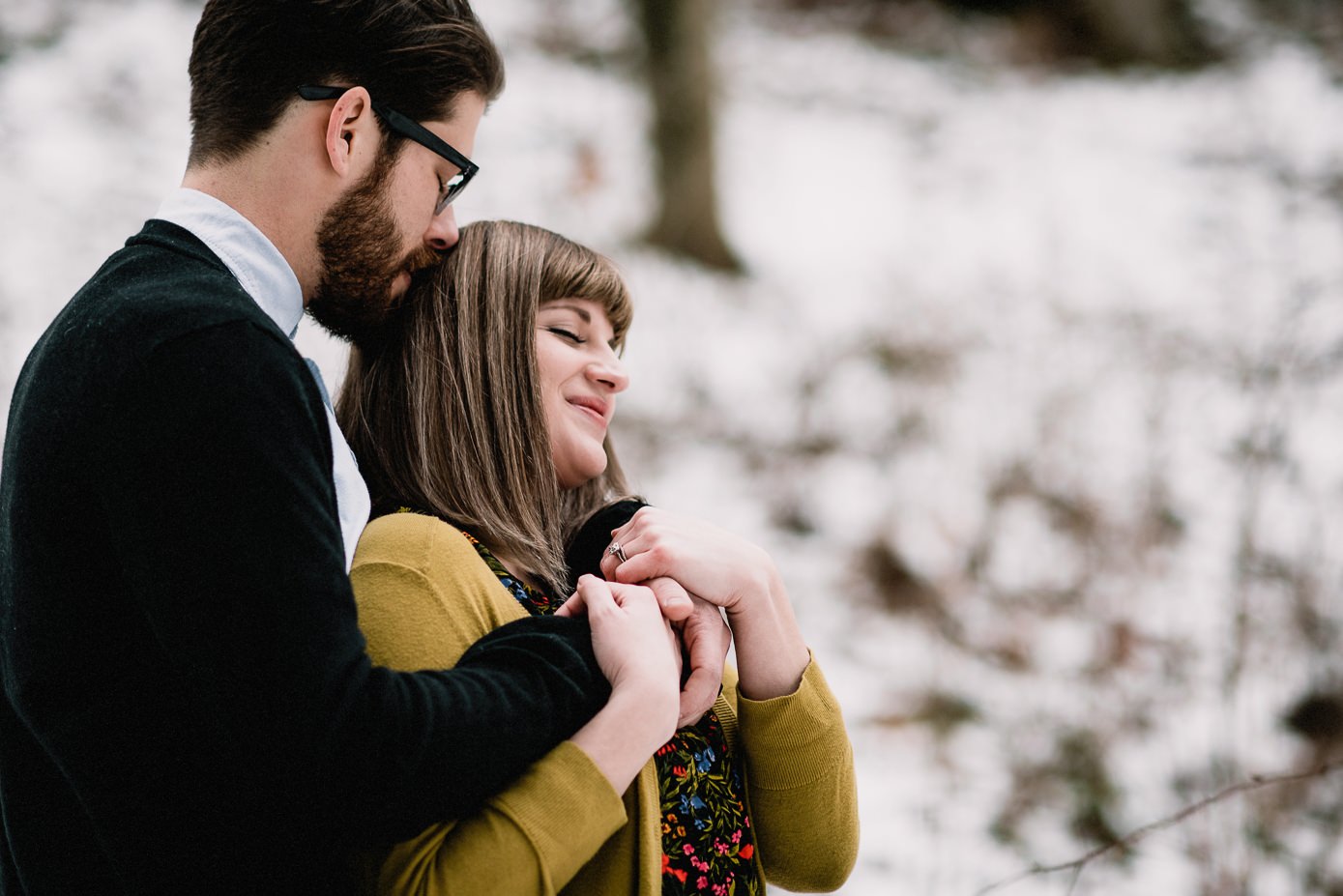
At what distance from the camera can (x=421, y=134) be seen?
151 cm

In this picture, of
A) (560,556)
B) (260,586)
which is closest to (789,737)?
(560,556)

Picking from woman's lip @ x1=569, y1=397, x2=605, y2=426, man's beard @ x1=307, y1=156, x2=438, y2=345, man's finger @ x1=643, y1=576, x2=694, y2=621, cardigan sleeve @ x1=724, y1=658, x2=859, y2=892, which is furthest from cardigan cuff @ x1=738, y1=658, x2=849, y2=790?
man's beard @ x1=307, y1=156, x2=438, y2=345

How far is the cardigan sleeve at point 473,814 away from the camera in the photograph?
1254mm

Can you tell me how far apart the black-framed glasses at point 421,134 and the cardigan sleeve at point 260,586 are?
0.41 m

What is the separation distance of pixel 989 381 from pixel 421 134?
15.7ft

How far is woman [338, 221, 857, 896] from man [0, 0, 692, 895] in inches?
4.5

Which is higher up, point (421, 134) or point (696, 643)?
point (421, 134)

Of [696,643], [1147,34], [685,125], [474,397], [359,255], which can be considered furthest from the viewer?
[1147,34]

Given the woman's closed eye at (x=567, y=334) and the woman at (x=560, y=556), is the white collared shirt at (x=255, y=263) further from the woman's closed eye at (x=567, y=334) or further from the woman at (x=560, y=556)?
the woman's closed eye at (x=567, y=334)

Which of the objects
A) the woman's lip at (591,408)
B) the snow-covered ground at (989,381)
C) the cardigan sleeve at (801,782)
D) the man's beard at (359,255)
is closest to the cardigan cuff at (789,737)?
the cardigan sleeve at (801,782)

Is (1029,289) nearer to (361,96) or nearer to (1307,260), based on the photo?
(1307,260)

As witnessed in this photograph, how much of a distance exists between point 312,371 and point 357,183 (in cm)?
31

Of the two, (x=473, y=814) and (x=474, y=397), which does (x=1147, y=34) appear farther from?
(x=473, y=814)

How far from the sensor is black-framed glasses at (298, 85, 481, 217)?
143 centimetres
